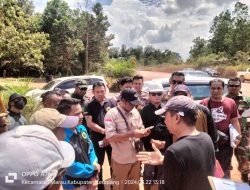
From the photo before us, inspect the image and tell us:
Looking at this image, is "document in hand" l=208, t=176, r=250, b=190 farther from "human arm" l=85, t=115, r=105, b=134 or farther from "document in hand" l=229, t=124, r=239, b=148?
"human arm" l=85, t=115, r=105, b=134

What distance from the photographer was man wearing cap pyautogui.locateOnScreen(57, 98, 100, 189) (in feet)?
10.6

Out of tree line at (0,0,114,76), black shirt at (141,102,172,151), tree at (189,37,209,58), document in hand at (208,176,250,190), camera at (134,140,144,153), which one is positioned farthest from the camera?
tree at (189,37,209,58)

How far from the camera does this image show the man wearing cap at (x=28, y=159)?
1315mm

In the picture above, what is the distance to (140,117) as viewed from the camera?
4.53 metres

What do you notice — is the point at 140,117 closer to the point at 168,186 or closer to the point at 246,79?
the point at 168,186

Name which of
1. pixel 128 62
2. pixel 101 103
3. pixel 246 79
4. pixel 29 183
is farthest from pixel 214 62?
pixel 29 183

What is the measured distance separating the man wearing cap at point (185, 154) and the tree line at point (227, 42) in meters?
48.0

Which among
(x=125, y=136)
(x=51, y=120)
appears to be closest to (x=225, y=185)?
(x=51, y=120)

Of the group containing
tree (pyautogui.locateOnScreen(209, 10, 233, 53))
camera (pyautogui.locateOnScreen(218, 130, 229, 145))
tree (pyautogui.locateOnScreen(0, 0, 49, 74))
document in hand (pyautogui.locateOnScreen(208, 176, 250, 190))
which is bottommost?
camera (pyautogui.locateOnScreen(218, 130, 229, 145))

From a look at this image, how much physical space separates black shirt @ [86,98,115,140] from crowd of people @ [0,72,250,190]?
2cm

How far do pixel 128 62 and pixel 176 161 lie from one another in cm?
2151

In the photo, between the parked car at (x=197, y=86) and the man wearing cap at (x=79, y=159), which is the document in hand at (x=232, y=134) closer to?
the man wearing cap at (x=79, y=159)

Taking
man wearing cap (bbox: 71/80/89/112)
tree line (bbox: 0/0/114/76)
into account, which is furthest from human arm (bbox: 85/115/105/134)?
tree line (bbox: 0/0/114/76)

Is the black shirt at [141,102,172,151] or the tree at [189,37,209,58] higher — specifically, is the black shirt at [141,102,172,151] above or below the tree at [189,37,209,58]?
below
